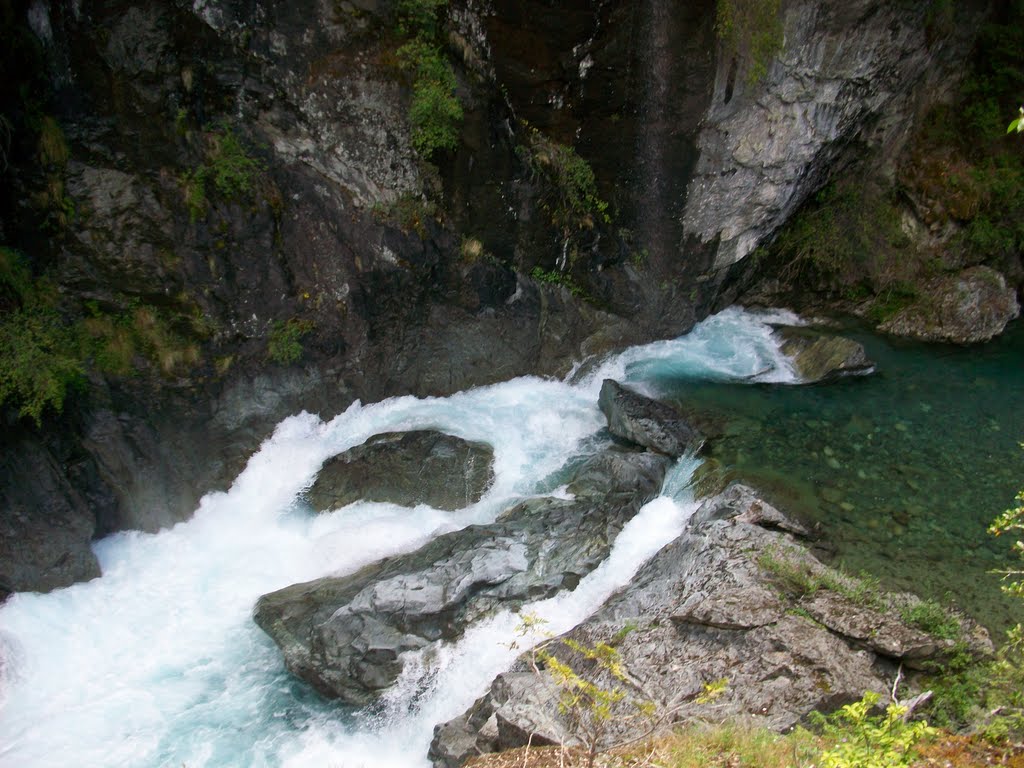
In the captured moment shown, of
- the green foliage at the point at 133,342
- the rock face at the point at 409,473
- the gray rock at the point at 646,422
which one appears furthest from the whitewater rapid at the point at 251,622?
the green foliage at the point at 133,342

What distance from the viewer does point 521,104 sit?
10.9 metres

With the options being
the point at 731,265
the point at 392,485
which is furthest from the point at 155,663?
the point at 731,265

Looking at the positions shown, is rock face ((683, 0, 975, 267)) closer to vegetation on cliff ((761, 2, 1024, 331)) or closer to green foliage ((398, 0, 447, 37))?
vegetation on cliff ((761, 2, 1024, 331))

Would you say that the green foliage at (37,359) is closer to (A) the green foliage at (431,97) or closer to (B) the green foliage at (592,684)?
(A) the green foliage at (431,97)

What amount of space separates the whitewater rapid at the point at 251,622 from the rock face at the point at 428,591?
Result: 210mm

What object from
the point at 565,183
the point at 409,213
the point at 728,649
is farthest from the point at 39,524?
the point at 565,183

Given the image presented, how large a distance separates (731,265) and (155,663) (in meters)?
11.7

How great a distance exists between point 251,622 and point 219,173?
6248 mm

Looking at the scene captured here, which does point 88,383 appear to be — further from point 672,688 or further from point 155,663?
point 672,688

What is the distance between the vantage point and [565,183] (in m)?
11.8

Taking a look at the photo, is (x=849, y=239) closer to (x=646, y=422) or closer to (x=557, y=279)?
(x=557, y=279)

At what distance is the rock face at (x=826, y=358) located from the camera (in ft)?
38.9

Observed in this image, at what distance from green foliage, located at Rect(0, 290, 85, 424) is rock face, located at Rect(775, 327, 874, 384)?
11.6 m

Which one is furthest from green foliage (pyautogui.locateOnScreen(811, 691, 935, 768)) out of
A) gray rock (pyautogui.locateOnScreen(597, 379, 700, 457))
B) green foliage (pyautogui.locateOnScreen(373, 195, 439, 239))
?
green foliage (pyautogui.locateOnScreen(373, 195, 439, 239))
